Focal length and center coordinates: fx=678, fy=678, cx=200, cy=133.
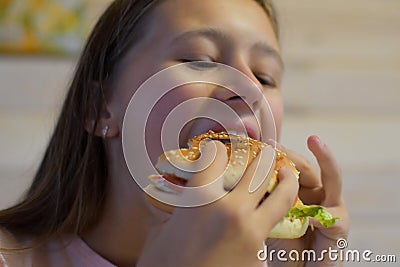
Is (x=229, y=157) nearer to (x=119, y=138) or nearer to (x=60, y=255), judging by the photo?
(x=119, y=138)

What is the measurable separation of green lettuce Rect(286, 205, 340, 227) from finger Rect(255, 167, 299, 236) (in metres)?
0.06

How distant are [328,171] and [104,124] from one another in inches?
16.3

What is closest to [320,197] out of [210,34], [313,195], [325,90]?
[313,195]

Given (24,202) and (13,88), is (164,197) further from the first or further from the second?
(13,88)

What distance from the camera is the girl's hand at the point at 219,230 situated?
0.81 m

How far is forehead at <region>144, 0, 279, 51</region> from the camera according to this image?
1.10 m

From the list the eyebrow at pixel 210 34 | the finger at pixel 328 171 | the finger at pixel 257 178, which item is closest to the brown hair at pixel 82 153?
the eyebrow at pixel 210 34

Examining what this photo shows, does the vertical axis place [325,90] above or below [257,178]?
above

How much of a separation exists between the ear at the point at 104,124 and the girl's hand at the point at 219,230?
325mm

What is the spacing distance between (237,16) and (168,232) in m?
0.44

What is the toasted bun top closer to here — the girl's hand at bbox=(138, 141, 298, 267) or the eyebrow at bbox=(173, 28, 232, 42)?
the girl's hand at bbox=(138, 141, 298, 267)

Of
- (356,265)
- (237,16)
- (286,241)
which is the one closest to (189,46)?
(237,16)

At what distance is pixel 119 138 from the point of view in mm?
1165

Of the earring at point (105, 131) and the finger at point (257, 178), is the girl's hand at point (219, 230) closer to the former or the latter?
the finger at point (257, 178)
